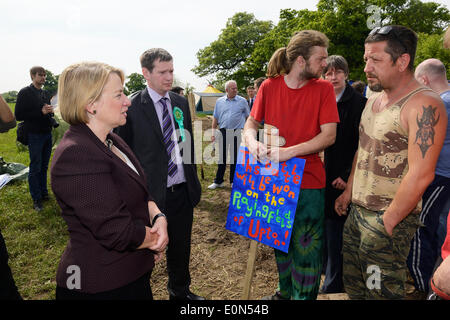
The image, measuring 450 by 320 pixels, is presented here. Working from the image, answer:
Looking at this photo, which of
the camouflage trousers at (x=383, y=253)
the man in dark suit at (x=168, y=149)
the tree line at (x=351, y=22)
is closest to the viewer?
the camouflage trousers at (x=383, y=253)

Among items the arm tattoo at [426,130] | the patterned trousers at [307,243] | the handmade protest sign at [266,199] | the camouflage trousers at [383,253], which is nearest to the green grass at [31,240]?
the handmade protest sign at [266,199]

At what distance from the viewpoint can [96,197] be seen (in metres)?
1.51

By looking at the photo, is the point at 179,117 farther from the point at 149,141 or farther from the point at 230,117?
the point at 230,117

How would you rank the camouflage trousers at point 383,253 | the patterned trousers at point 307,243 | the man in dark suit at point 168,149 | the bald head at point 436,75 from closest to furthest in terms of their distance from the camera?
the camouflage trousers at point 383,253 → the patterned trousers at point 307,243 → the man in dark suit at point 168,149 → the bald head at point 436,75

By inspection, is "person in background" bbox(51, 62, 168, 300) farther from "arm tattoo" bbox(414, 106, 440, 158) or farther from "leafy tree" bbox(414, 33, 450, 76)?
"leafy tree" bbox(414, 33, 450, 76)

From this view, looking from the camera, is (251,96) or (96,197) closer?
(96,197)

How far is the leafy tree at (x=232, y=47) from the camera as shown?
5359 cm

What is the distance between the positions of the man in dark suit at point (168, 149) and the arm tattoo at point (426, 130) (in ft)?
7.18

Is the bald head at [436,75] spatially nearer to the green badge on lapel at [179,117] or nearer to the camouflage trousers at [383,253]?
the camouflage trousers at [383,253]

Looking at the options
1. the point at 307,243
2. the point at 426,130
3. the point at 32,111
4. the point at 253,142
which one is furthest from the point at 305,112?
the point at 32,111

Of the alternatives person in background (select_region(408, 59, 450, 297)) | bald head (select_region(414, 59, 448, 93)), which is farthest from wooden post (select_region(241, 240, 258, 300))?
bald head (select_region(414, 59, 448, 93))

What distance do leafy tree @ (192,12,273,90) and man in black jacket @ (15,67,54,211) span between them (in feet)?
158

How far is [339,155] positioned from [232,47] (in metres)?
54.7
